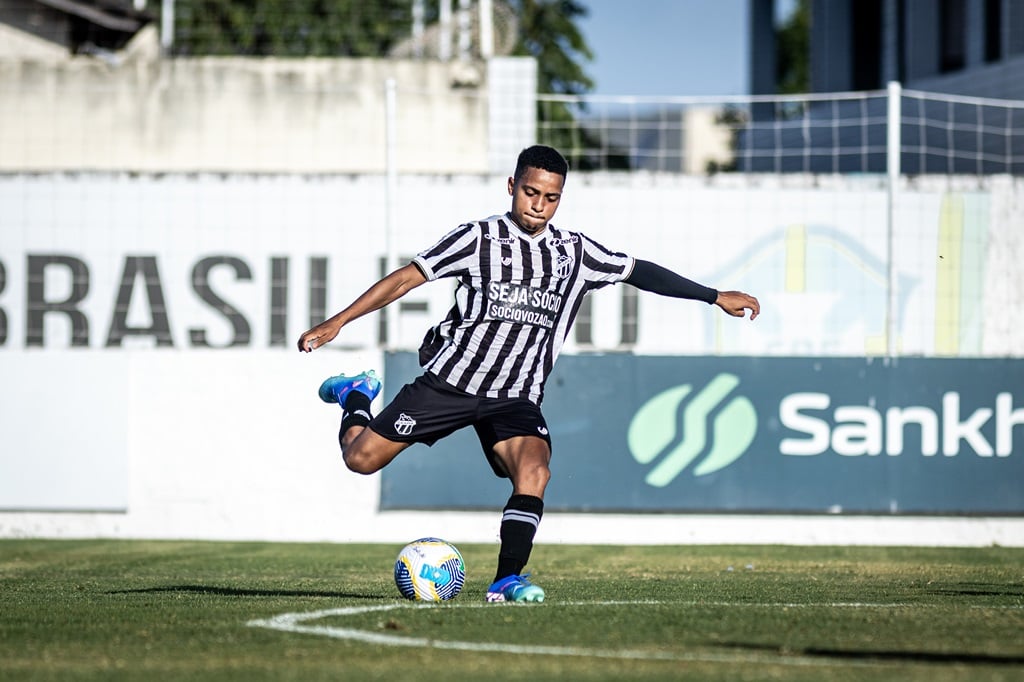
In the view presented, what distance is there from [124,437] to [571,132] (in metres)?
5.72

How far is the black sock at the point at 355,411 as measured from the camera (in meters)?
8.21

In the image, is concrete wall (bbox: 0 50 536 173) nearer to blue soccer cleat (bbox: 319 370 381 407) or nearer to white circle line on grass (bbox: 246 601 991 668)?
blue soccer cleat (bbox: 319 370 381 407)

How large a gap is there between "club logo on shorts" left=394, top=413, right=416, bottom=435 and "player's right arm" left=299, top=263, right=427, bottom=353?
0.65 m

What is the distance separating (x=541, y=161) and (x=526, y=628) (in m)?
2.34

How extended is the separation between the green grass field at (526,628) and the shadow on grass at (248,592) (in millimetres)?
16

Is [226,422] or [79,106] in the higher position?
[79,106]

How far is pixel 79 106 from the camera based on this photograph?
1934cm

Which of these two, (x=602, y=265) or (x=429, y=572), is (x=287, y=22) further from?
(x=429, y=572)

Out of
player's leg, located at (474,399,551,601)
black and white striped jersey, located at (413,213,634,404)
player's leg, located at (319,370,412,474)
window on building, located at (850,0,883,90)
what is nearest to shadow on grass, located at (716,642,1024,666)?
player's leg, located at (474,399,551,601)

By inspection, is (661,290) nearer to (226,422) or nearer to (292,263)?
(226,422)

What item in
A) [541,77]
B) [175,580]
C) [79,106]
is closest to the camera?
[175,580]

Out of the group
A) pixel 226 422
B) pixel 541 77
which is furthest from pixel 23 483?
pixel 541 77

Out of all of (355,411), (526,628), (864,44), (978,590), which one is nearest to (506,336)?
(355,411)

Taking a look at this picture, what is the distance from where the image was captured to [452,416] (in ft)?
25.6
